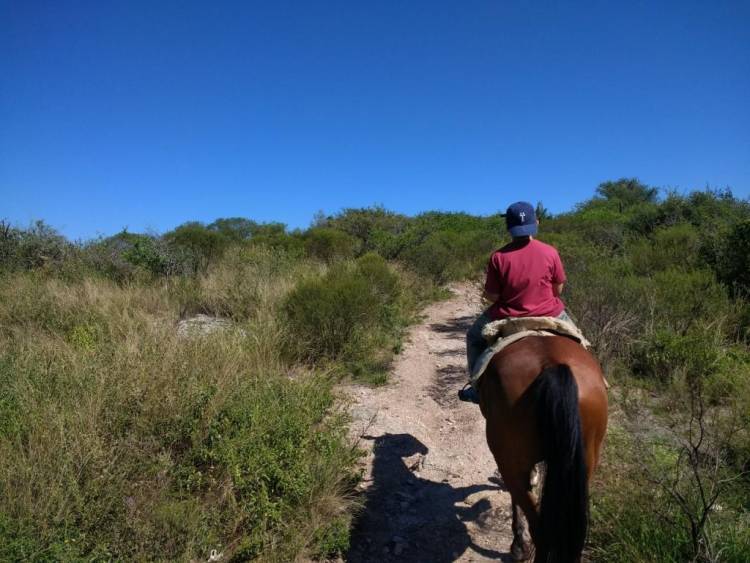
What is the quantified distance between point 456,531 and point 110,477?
239 cm

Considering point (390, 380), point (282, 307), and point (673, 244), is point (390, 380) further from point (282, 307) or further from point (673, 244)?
point (673, 244)

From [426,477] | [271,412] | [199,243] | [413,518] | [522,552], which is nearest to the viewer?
[522,552]

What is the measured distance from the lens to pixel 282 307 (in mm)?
7031

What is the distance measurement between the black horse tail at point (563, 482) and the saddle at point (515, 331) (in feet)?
2.24

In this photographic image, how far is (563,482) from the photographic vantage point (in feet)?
6.88

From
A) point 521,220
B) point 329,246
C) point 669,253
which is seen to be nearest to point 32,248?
point 329,246

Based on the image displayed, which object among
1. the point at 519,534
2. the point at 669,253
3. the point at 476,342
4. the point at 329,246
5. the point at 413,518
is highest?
the point at 329,246

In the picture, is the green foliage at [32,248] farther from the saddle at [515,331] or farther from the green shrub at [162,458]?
the saddle at [515,331]

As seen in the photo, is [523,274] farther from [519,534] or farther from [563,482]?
[519,534]

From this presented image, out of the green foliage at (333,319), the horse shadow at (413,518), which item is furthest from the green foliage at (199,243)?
the horse shadow at (413,518)

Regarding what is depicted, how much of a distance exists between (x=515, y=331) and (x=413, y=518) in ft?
5.70

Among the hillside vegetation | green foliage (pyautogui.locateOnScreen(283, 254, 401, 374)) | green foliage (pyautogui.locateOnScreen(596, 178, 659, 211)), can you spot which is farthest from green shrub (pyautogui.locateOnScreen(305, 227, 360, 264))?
green foliage (pyautogui.locateOnScreen(596, 178, 659, 211))

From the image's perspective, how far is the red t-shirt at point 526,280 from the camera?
124 inches

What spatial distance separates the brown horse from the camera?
211 centimetres
